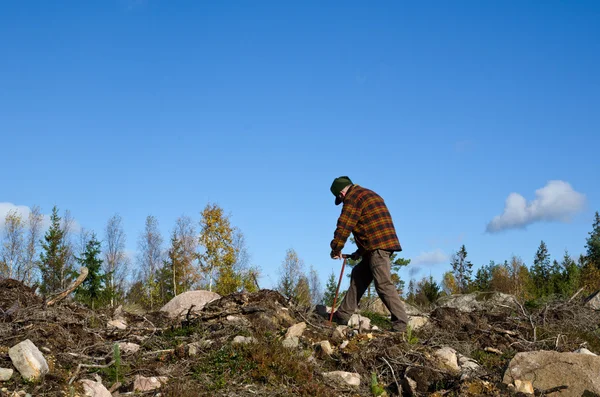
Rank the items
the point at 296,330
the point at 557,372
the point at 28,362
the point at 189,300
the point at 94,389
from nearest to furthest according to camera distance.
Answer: the point at 94,389 < the point at 28,362 < the point at 557,372 < the point at 296,330 < the point at 189,300

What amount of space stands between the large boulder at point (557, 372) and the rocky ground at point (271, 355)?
0.01 m

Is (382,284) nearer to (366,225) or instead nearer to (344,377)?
(366,225)

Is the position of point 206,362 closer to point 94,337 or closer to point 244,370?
point 244,370

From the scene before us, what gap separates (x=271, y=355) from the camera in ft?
22.9

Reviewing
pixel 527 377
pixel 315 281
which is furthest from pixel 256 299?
pixel 315 281

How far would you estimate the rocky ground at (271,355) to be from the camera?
21.2 feet

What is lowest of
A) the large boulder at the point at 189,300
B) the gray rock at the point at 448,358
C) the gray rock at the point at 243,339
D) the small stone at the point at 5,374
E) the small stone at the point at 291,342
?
the gray rock at the point at 448,358

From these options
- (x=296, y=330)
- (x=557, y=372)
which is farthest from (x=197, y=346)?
(x=557, y=372)

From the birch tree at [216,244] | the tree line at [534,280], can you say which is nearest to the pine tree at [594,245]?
the tree line at [534,280]

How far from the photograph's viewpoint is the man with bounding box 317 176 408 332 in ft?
29.0

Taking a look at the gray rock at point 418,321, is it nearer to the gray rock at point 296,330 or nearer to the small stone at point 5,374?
the gray rock at point 296,330

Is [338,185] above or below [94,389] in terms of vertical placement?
above

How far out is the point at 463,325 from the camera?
934cm

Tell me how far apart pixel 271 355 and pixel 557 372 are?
3.20 metres
